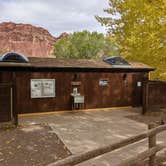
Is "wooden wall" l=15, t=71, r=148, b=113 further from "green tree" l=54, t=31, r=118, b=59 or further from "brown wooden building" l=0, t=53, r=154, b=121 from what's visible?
"green tree" l=54, t=31, r=118, b=59

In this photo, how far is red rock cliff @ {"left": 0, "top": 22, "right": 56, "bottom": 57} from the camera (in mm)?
85188

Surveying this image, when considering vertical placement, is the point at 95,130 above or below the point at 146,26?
below

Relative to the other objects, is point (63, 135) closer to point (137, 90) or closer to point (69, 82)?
point (69, 82)

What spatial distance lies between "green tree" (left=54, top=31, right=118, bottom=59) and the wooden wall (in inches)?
923

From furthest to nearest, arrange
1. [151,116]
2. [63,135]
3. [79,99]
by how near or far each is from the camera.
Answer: [79,99] → [151,116] → [63,135]

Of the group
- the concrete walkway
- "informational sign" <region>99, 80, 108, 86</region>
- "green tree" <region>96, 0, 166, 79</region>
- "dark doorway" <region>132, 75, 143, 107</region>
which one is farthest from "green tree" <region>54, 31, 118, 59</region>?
the concrete walkway

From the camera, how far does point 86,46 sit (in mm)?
38125

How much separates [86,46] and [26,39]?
62.6m

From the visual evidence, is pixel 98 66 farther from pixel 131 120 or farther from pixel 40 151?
pixel 40 151

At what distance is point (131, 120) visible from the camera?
1134cm

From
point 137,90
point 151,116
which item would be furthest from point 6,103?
point 137,90

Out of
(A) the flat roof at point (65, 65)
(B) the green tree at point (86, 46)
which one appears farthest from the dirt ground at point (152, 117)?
(B) the green tree at point (86, 46)

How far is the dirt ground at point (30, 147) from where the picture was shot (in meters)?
6.13

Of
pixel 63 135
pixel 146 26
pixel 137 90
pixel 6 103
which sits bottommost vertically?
pixel 63 135
